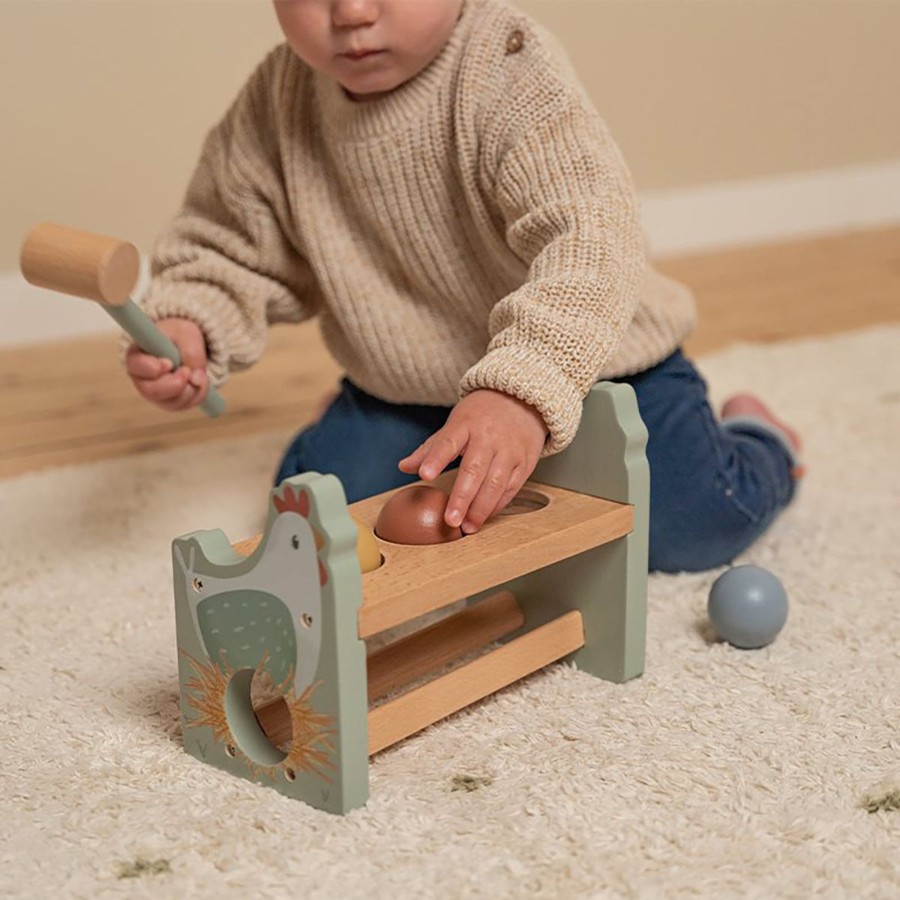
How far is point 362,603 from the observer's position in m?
0.65

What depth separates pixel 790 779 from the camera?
70cm

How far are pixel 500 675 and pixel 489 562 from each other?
0.10 metres

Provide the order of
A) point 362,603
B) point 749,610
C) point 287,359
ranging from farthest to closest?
point 287,359 → point 749,610 → point 362,603

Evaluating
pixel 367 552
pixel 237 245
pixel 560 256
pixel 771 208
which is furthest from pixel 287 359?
pixel 771 208

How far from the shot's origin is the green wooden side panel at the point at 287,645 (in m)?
0.63

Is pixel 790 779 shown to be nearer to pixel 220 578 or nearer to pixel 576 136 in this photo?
pixel 220 578

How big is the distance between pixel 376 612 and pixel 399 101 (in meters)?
0.44

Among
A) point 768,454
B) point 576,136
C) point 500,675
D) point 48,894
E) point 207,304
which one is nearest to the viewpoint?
point 48,894

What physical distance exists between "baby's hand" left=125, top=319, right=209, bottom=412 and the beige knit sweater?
14 millimetres

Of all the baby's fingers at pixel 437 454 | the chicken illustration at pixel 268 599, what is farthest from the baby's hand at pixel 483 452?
the chicken illustration at pixel 268 599

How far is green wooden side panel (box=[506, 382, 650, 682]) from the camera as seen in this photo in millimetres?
A: 803

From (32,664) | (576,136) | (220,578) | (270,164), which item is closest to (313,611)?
(220,578)

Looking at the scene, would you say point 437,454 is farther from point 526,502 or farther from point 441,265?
point 441,265

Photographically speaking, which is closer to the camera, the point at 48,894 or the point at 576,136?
the point at 48,894
